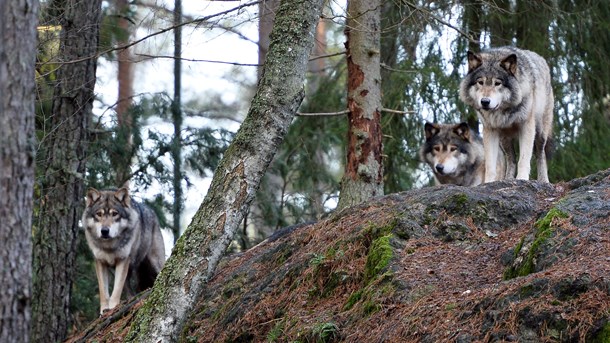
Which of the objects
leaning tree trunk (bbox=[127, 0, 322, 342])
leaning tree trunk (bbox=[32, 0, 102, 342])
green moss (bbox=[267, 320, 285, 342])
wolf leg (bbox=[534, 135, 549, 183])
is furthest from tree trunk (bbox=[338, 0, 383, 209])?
leaning tree trunk (bbox=[32, 0, 102, 342])

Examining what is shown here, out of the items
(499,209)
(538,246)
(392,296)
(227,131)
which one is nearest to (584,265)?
(538,246)

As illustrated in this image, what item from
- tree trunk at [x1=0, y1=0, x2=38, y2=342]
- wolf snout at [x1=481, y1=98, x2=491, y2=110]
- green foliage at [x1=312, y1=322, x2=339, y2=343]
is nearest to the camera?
tree trunk at [x1=0, y1=0, x2=38, y2=342]

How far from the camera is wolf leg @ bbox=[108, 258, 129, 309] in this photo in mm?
12086

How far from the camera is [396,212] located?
805 cm

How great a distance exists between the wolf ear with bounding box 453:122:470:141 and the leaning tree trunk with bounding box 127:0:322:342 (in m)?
4.33

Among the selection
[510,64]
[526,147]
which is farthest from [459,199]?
[510,64]

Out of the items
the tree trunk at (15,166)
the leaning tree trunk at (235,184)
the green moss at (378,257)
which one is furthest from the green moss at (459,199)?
the tree trunk at (15,166)

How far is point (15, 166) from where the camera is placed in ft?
14.2

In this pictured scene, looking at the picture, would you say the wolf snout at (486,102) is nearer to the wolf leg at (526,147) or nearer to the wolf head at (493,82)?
the wolf head at (493,82)

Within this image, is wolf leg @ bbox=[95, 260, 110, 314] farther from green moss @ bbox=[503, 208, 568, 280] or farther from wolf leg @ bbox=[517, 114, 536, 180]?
green moss @ bbox=[503, 208, 568, 280]

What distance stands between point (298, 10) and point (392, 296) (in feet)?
8.69

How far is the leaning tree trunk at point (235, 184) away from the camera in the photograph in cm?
717

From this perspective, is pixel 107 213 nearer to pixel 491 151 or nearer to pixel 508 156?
pixel 491 151

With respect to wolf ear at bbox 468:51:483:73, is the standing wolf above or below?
below
